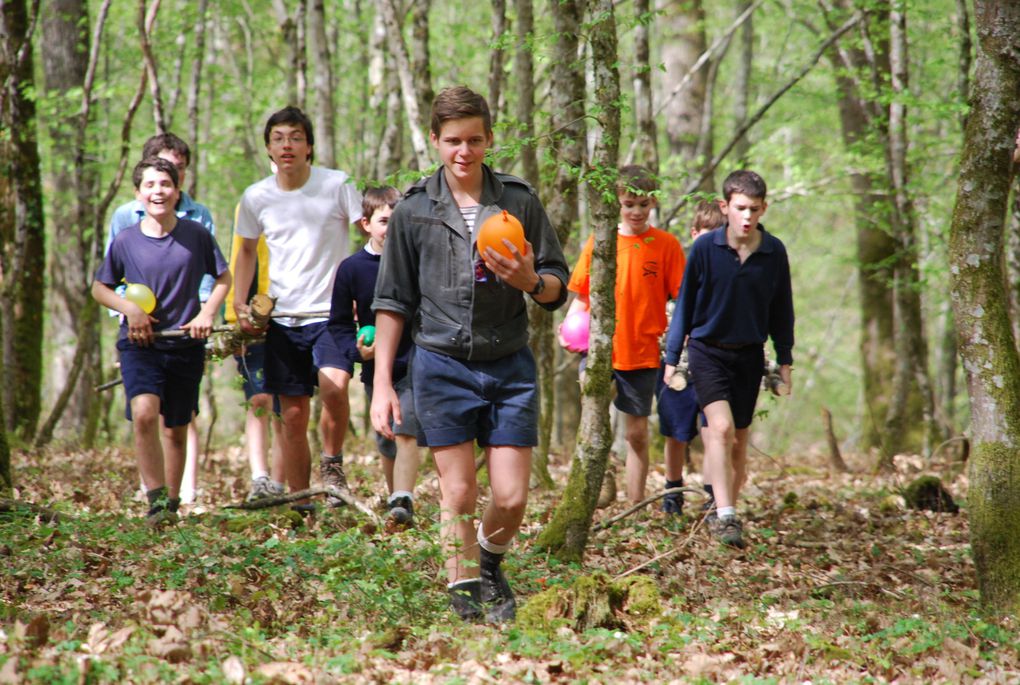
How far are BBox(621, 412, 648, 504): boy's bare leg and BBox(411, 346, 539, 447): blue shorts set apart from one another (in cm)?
322

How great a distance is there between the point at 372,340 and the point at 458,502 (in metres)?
2.24

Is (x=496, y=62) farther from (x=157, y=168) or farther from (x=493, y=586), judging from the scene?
(x=493, y=586)

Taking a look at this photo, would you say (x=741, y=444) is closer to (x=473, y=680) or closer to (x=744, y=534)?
(x=744, y=534)

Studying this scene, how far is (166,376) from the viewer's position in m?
7.05

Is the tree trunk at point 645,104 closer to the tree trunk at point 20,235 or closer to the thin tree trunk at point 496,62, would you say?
the thin tree trunk at point 496,62

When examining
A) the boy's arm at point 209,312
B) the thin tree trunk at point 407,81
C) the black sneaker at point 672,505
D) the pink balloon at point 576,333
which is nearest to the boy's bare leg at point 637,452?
the black sneaker at point 672,505

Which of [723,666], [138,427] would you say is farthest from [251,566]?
[723,666]

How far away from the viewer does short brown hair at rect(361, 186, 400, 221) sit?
23.2ft

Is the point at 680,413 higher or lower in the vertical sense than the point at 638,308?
lower

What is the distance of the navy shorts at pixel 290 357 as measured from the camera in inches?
291

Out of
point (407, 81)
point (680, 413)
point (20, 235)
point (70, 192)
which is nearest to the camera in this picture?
point (680, 413)


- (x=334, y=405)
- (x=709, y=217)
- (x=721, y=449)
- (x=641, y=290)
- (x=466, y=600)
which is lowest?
(x=466, y=600)

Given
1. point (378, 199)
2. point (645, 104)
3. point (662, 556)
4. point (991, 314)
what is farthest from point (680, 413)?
point (991, 314)

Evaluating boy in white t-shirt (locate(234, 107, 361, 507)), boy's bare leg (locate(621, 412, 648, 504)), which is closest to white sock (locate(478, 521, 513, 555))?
boy in white t-shirt (locate(234, 107, 361, 507))
